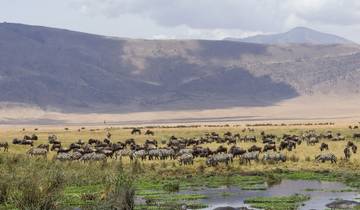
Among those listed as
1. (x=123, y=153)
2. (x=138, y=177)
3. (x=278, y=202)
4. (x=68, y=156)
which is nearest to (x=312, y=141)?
(x=123, y=153)

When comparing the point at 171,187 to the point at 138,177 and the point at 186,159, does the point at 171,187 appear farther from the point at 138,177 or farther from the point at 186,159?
the point at 186,159

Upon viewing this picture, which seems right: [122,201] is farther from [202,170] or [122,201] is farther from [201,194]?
[202,170]

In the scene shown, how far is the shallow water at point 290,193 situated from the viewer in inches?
1101

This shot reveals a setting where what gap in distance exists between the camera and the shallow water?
2795cm

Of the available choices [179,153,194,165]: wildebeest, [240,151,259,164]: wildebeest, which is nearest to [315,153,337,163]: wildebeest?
[240,151,259,164]: wildebeest

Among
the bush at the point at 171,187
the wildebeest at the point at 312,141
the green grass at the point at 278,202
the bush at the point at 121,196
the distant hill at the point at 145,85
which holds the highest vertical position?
the distant hill at the point at 145,85

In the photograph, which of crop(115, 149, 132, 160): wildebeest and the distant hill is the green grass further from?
the distant hill

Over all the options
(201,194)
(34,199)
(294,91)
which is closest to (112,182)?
(34,199)

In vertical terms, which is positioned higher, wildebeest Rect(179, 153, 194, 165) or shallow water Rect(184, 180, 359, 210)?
wildebeest Rect(179, 153, 194, 165)

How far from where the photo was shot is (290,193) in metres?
30.8

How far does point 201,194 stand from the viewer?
102ft

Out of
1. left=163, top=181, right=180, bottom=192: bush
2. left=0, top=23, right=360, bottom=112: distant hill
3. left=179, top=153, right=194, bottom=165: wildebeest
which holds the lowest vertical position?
left=163, top=181, right=180, bottom=192: bush

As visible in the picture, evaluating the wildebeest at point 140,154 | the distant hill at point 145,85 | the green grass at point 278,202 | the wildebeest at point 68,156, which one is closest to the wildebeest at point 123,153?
the wildebeest at point 140,154

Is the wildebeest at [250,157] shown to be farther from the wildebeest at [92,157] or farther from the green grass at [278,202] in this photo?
the green grass at [278,202]
